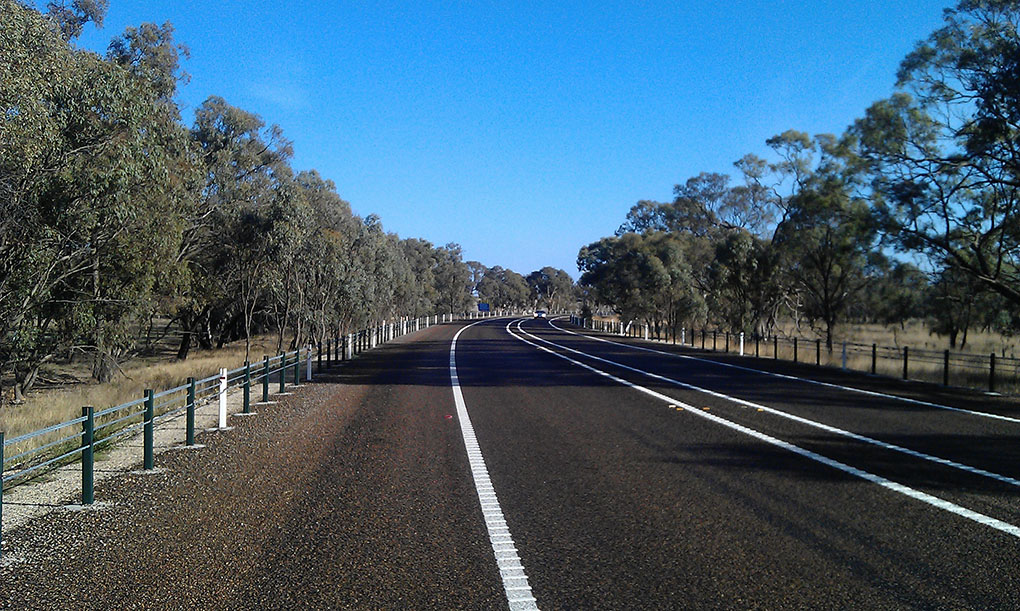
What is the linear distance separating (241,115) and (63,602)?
115ft

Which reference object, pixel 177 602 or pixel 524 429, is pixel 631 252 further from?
pixel 177 602

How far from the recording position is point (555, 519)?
7.41 m

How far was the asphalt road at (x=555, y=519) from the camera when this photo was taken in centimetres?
554

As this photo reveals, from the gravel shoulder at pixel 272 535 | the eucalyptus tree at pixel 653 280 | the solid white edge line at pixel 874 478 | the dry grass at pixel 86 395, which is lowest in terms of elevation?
the dry grass at pixel 86 395

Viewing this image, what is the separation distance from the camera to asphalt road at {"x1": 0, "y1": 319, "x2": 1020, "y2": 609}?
18.2 feet

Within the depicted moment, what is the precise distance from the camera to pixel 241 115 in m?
37.2

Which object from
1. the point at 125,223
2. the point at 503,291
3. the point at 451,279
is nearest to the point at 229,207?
the point at 125,223

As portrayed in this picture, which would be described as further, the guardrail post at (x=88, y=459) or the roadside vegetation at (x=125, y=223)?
the roadside vegetation at (x=125, y=223)

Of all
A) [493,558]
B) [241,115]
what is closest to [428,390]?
[493,558]

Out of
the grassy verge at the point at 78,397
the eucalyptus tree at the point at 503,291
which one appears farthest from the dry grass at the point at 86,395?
the eucalyptus tree at the point at 503,291

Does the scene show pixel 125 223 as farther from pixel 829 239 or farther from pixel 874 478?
pixel 829 239

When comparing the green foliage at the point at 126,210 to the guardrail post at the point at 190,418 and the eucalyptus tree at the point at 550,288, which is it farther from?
the eucalyptus tree at the point at 550,288

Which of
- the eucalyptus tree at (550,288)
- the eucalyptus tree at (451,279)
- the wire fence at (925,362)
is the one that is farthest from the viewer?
the eucalyptus tree at (550,288)

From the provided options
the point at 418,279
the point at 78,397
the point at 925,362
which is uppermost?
the point at 418,279
